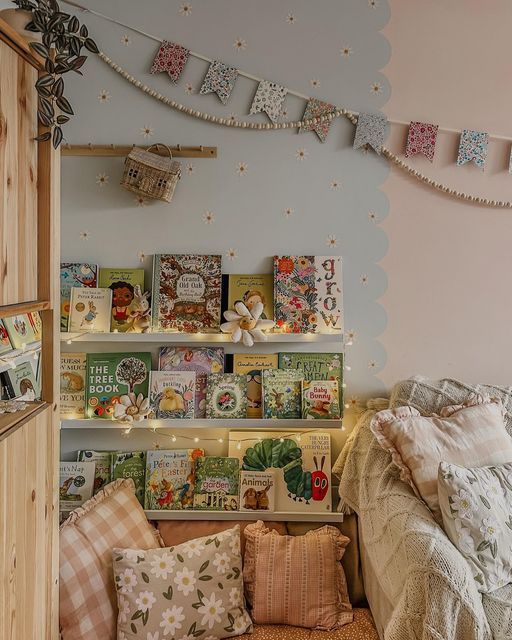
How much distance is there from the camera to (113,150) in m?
2.34

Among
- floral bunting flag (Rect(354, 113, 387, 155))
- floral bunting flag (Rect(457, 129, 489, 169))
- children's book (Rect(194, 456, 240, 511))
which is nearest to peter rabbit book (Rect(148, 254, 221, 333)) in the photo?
children's book (Rect(194, 456, 240, 511))

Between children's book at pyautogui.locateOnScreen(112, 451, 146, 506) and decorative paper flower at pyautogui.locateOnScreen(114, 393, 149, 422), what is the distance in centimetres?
18

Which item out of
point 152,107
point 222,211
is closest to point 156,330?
point 222,211

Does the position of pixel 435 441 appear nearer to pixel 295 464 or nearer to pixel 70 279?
pixel 295 464

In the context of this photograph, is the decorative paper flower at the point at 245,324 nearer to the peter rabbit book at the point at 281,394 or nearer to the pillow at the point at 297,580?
the peter rabbit book at the point at 281,394

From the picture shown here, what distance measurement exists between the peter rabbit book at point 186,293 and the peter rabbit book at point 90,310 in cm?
18

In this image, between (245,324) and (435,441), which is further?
(245,324)

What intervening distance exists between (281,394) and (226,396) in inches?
8.4

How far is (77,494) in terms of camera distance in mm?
2348

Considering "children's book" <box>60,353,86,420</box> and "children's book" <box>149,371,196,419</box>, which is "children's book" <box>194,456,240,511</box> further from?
"children's book" <box>60,353,86,420</box>

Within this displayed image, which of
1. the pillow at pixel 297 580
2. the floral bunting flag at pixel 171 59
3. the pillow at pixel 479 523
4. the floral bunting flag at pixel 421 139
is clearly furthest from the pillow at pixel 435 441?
the floral bunting flag at pixel 171 59

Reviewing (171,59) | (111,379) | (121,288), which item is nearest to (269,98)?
(171,59)

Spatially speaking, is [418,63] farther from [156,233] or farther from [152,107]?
[156,233]

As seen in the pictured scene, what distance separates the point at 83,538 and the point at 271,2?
2.09 meters
